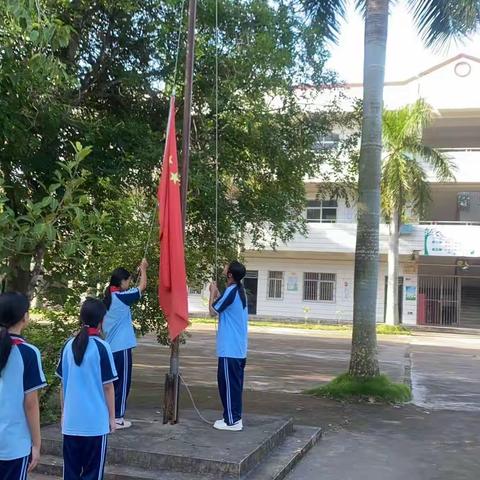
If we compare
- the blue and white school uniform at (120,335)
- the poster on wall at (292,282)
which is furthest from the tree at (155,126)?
the poster on wall at (292,282)

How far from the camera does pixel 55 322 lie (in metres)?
7.18

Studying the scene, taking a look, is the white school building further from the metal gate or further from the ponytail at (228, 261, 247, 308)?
the ponytail at (228, 261, 247, 308)

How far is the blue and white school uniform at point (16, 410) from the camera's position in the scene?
130 inches

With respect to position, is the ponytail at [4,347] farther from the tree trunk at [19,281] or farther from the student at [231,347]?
the tree trunk at [19,281]

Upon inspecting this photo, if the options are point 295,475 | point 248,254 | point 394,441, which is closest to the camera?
point 295,475

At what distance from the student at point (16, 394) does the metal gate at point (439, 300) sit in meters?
29.2

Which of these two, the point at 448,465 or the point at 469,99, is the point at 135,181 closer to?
the point at 448,465

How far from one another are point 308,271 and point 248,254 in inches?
129

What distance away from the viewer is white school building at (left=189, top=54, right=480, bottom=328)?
29862 millimetres

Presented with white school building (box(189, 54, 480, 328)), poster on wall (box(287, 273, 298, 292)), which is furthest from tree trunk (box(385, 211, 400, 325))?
poster on wall (box(287, 273, 298, 292))

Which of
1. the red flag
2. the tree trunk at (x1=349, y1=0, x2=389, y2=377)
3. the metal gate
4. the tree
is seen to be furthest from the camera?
the metal gate

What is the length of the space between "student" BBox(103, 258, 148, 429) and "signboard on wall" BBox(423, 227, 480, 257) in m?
25.4

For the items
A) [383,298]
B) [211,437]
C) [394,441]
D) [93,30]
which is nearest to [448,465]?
[394,441]

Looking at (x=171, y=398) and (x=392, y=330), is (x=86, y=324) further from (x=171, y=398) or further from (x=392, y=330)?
(x=392, y=330)
